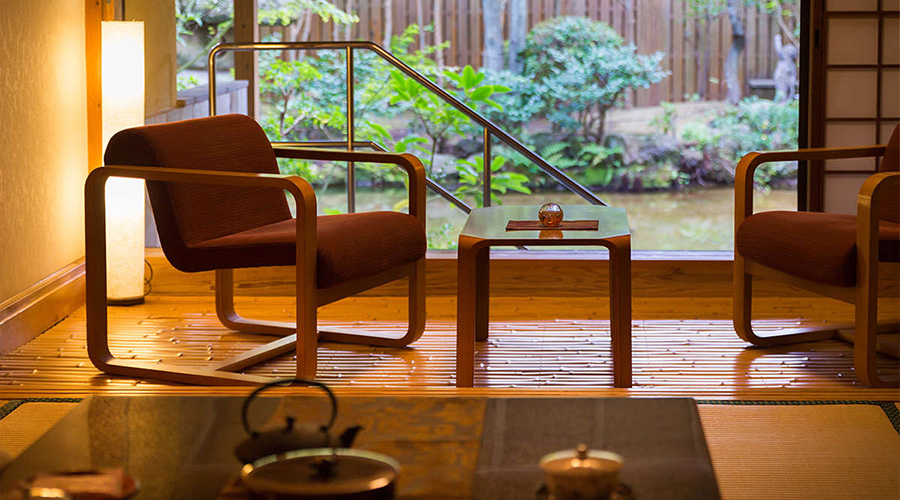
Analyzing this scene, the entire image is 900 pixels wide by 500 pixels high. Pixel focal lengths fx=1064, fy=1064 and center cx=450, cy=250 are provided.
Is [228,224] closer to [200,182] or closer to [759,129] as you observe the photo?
[200,182]

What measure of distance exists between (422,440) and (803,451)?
0.90 m

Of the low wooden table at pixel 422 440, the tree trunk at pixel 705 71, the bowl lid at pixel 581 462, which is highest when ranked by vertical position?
the tree trunk at pixel 705 71

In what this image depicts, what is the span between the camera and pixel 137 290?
137 inches

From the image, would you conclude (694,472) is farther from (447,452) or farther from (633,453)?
(447,452)

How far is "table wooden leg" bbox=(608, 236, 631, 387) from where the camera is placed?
2387 mm

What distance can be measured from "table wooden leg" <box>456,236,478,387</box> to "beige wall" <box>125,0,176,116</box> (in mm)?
2170

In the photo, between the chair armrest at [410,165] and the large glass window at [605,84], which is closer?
the chair armrest at [410,165]

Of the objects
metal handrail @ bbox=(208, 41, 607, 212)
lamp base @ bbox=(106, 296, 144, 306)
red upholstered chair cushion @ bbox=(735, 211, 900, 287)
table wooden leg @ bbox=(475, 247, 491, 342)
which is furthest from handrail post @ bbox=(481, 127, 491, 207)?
lamp base @ bbox=(106, 296, 144, 306)

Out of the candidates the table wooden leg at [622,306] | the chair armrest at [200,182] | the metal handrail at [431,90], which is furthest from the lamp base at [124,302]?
the table wooden leg at [622,306]

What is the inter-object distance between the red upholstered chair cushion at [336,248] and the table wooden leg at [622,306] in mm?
564

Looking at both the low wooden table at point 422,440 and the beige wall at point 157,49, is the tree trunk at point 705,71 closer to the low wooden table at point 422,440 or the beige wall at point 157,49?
the beige wall at point 157,49

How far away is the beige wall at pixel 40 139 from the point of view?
2912mm

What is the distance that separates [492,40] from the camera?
29.5 ft

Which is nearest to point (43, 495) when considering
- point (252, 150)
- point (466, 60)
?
point (252, 150)
